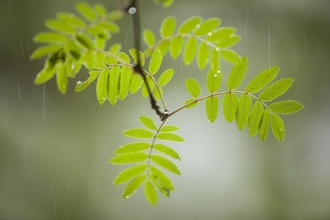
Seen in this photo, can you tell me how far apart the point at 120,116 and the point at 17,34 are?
4.13 ft

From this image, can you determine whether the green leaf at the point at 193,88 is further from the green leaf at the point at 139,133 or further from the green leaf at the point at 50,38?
the green leaf at the point at 50,38

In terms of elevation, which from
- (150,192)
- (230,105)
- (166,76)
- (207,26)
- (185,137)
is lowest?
(185,137)

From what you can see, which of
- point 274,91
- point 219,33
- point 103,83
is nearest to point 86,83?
point 103,83

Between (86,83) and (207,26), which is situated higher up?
(207,26)

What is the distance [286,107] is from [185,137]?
80.3 inches

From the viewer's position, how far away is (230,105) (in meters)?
0.88

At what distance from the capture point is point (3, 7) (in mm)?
2861

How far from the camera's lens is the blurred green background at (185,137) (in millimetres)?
2795

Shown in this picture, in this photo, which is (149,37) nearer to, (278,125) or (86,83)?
(86,83)

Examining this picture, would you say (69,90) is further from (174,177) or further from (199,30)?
(199,30)

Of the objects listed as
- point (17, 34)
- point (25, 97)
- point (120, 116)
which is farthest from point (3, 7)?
point (120, 116)

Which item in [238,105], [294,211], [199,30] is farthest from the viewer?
[294,211]

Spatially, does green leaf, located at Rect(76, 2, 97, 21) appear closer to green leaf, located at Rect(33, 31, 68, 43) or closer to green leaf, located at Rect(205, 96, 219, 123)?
green leaf, located at Rect(33, 31, 68, 43)

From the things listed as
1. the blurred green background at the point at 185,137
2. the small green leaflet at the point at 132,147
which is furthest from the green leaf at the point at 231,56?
the blurred green background at the point at 185,137
